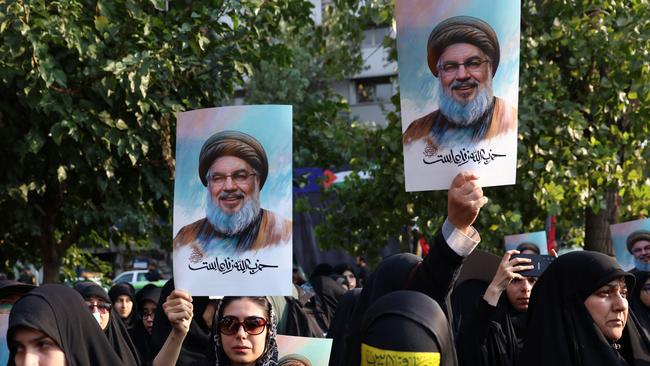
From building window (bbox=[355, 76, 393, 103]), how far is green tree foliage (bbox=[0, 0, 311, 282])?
89.0 ft

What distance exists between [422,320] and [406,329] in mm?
66

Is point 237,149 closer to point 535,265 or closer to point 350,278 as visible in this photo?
point 535,265

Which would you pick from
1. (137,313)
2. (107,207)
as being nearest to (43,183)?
(107,207)

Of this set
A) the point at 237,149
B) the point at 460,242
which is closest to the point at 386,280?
the point at 460,242

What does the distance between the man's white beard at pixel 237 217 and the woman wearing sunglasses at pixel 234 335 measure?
0.39 meters

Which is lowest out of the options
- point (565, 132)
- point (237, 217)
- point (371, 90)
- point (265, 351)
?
point (265, 351)

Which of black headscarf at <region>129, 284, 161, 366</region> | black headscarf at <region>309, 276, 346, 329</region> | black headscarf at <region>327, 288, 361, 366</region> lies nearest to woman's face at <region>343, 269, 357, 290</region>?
black headscarf at <region>309, 276, 346, 329</region>

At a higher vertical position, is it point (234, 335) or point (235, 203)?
point (235, 203)

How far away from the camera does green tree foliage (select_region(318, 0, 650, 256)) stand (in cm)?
948

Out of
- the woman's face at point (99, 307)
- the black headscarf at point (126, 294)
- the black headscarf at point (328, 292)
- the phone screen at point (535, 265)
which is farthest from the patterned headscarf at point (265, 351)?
the black headscarf at point (328, 292)

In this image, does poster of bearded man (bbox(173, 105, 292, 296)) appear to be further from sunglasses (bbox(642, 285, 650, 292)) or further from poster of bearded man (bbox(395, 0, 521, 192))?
sunglasses (bbox(642, 285, 650, 292))

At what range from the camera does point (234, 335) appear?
4.01m

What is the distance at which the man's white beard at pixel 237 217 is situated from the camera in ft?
14.4

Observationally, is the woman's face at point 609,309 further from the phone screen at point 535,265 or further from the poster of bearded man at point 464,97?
the phone screen at point 535,265
